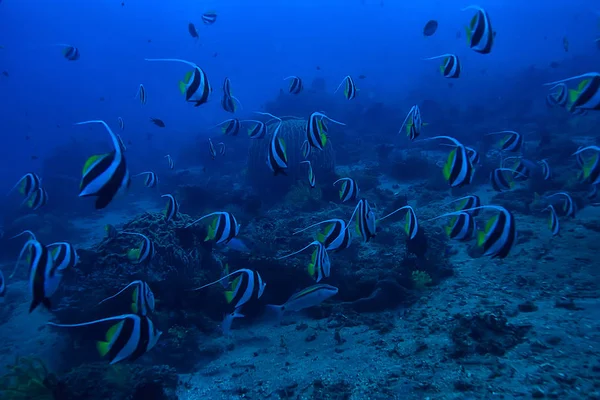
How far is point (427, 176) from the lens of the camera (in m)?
13.6

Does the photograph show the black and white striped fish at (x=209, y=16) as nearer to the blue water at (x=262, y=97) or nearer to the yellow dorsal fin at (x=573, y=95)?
the blue water at (x=262, y=97)

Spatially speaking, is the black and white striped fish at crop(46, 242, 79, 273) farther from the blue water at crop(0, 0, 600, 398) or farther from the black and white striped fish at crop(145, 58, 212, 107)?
the black and white striped fish at crop(145, 58, 212, 107)

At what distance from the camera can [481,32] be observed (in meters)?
3.96

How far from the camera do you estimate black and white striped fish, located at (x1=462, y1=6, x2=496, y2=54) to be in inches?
154

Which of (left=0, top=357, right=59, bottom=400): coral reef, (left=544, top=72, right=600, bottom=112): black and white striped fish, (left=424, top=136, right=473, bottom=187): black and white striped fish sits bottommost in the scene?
(left=0, top=357, right=59, bottom=400): coral reef

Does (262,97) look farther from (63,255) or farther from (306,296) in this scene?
(306,296)

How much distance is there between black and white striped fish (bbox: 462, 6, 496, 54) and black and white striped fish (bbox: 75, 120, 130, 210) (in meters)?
4.29

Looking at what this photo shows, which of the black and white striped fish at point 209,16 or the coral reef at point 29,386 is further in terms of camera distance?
the black and white striped fish at point 209,16

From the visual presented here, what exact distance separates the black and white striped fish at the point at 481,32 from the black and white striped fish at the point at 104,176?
4291 millimetres

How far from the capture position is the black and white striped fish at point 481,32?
154 inches

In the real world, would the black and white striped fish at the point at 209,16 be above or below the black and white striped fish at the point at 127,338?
above

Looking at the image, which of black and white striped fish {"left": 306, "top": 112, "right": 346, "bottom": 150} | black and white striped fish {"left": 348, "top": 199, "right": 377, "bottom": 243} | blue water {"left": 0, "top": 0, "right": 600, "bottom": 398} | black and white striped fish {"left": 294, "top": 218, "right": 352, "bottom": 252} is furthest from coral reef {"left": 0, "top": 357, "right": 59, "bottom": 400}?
black and white striped fish {"left": 306, "top": 112, "right": 346, "bottom": 150}

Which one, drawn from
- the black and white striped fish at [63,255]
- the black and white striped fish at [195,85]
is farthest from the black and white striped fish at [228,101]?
the black and white striped fish at [63,255]

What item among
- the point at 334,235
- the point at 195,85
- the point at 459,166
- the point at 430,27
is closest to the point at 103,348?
the point at 334,235
